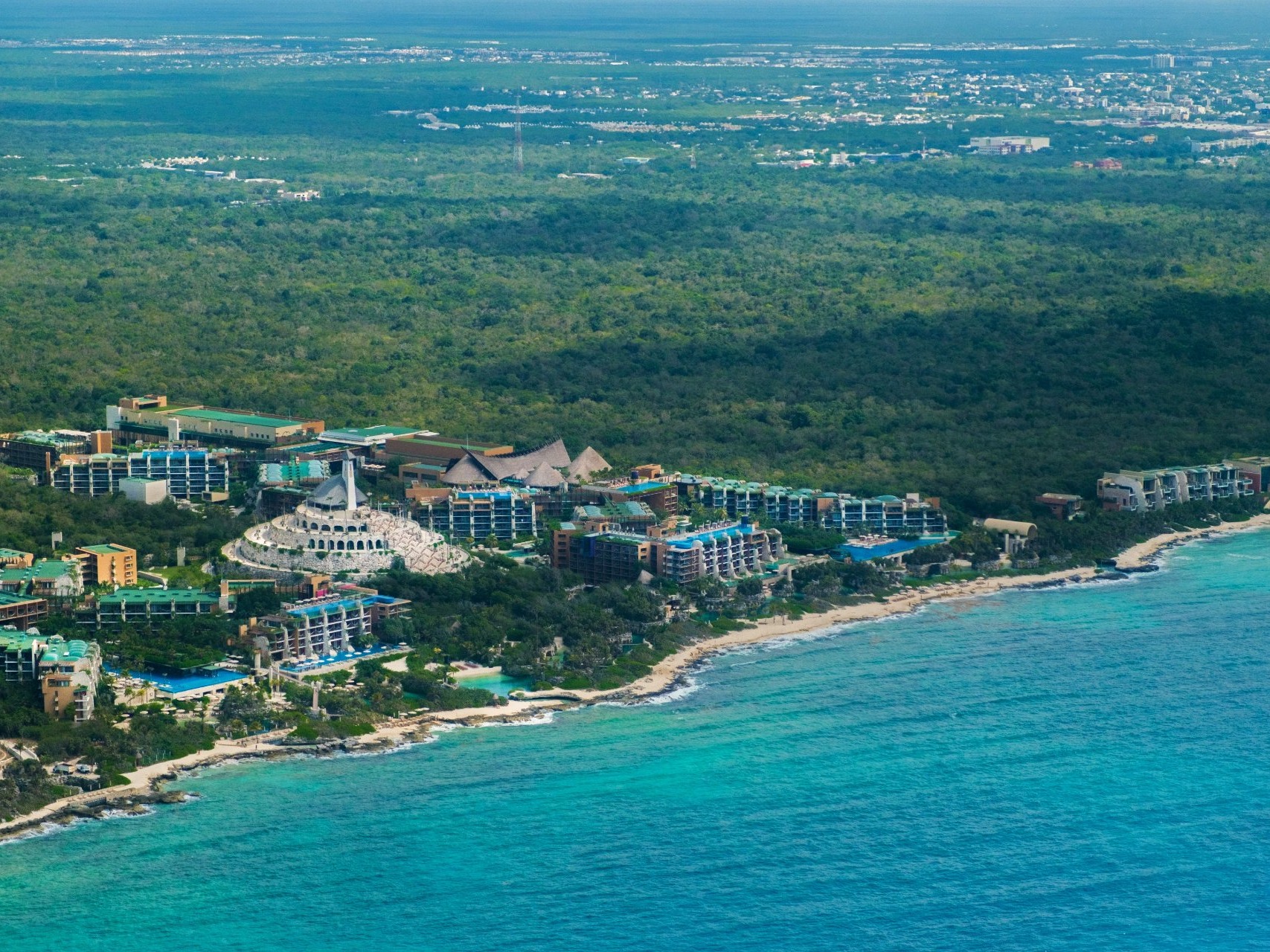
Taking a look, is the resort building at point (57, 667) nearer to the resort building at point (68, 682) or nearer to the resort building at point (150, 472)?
the resort building at point (68, 682)

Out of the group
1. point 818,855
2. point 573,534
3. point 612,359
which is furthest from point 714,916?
point 612,359

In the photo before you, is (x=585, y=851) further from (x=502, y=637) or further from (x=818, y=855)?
(x=502, y=637)

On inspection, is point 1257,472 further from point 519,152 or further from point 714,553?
point 519,152

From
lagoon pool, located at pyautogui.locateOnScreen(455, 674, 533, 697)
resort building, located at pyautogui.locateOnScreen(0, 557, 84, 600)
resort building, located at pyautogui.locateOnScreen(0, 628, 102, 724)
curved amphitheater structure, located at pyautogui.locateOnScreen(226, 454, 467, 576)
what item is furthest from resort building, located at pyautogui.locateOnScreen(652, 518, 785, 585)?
resort building, located at pyautogui.locateOnScreen(0, 628, 102, 724)

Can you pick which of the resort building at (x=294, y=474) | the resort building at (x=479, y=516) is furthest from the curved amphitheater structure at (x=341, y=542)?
the resort building at (x=294, y=474)

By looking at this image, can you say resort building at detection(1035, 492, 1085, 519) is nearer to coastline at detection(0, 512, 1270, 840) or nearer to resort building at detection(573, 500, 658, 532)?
coastline at detection(0, 512, 1270, 840)

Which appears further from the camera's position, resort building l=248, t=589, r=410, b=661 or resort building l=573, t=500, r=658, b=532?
resort building l=573, t=500, r=658, b=532
